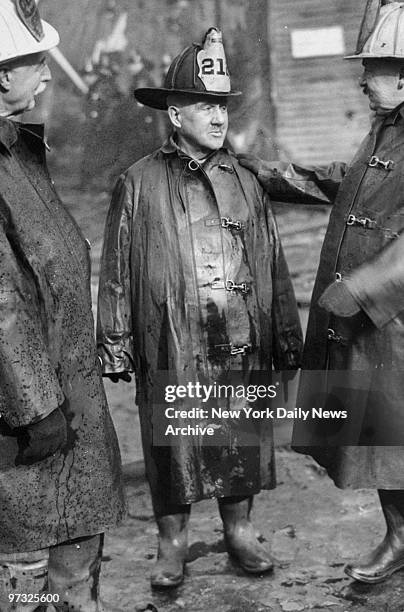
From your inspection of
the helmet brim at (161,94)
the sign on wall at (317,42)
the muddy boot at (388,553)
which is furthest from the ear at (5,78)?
the sign on wall at (317,42)

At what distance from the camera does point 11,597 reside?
2887 mm

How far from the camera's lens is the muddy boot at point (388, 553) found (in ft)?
12.8

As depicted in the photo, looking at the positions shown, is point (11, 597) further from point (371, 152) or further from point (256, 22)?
point (256, 22)

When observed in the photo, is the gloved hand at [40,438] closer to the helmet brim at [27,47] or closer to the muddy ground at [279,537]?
the helmet brim at [27,47]

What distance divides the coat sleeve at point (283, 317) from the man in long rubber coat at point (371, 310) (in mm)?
121

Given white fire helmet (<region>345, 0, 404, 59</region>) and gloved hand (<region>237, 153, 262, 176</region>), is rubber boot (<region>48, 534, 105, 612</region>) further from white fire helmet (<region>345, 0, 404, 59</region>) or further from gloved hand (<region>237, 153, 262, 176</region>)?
white fire helmet (<region>345, 0, 404, 59</region>)

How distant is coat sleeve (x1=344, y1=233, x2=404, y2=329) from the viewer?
340 cm

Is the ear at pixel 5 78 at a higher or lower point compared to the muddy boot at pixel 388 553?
higher

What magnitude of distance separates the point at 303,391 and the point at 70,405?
1296 mm

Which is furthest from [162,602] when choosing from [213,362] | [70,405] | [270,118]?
[270,118]

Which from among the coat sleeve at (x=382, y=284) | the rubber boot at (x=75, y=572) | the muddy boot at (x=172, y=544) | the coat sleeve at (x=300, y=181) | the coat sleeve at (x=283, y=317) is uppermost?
the coat sleeve at (x=300, y=181)

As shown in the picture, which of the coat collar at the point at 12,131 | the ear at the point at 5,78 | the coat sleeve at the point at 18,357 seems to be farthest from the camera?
the ear at the point at 5,78

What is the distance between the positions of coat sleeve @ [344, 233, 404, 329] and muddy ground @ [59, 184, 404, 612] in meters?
1.24

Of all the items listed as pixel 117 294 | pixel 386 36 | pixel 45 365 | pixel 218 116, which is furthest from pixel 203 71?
pixel 45 365
